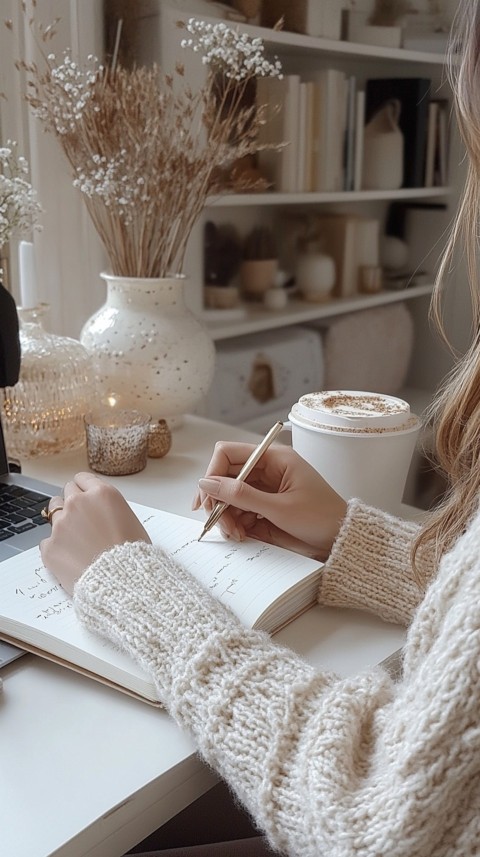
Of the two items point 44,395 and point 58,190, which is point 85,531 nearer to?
point 44,395

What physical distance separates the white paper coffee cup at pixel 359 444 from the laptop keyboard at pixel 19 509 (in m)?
0.29

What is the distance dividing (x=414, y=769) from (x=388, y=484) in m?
0.47

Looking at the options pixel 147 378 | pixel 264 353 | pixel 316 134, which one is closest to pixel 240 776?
pixel 147 378

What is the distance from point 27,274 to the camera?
114cm

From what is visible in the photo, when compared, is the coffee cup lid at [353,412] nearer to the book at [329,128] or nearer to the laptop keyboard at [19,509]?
→ the laptop keyboard at [19,509]

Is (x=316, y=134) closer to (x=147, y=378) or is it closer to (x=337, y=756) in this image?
(x=147, y=378)

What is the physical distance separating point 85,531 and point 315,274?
44.5 inches

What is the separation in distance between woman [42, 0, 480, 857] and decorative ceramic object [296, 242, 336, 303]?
37.4 inches

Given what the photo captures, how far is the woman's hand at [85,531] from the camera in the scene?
2.41ft

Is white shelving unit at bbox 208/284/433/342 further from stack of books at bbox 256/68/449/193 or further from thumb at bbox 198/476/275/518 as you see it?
thumb at bbox 198/476/275/518

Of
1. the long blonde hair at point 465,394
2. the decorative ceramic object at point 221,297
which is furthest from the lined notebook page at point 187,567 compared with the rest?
the decorative ceramic object at point 221,297

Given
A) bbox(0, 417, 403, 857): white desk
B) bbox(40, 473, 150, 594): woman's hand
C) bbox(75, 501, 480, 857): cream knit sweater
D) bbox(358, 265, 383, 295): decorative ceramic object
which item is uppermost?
bbox(358, 265, 383, 295): decorative ceramic object

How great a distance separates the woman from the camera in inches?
20.0

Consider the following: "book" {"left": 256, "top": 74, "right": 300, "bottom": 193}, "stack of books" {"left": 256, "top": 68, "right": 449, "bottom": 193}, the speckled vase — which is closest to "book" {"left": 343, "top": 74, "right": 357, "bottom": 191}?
"stack of books" {"left": 256, "top": 68, "right": 449, "bottom": 193}
